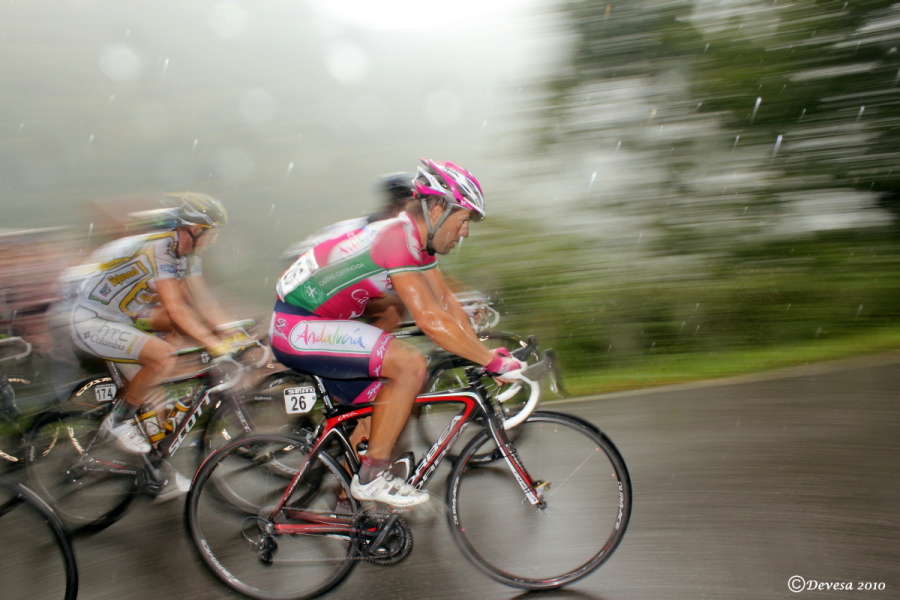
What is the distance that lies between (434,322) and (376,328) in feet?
1.15

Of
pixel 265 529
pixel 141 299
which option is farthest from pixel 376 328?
pixel 141 299

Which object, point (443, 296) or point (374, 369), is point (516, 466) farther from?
point (443, 296)

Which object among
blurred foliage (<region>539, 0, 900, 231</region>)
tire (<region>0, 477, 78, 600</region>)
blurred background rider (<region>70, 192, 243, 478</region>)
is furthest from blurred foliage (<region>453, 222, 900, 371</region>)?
tire (<region>0, 477, 78, 600</region>)

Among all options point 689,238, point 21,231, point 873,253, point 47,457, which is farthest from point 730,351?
point 21,231

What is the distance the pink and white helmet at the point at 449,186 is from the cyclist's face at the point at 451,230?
0.05 metres

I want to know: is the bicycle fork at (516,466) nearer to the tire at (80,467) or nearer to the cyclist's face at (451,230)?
the cyclist's face at (451,230)

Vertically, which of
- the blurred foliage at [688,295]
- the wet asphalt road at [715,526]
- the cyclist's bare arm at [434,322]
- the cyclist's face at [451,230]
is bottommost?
the blurred foliage at [688,295]

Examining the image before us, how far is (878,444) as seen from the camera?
4.11 m

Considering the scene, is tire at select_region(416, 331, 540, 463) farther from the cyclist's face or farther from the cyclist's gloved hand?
the cyclist's gloved hand

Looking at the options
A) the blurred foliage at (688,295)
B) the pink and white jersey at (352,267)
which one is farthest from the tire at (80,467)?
the blurred foliage at (688,295)

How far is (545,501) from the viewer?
9.62 ft

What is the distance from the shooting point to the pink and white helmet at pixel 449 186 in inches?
115

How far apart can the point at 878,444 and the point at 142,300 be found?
473cm

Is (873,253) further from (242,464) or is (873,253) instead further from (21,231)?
(21,231)
